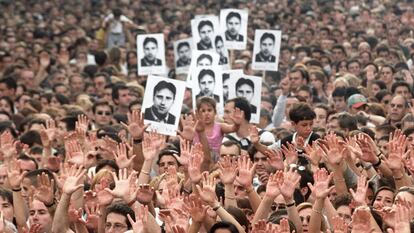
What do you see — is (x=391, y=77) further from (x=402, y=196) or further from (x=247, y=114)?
(x=402, y=196)

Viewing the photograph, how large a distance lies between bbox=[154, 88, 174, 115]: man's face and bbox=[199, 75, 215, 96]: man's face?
1.50 meters

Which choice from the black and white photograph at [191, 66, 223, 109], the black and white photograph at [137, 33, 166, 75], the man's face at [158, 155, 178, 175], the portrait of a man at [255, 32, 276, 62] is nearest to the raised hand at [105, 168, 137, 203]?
the man's face at [158, 155, 178, 175]

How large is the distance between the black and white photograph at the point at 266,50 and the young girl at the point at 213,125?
4314 millimetres

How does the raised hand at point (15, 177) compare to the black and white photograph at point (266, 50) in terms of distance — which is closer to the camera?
the raised hand at point (15, 177)

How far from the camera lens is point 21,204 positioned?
1079cm

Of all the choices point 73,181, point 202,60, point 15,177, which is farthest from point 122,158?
point 202,60

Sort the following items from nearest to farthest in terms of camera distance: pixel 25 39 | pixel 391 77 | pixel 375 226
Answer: pixel 375 226 → pixel 391 77 → pixel 25 39

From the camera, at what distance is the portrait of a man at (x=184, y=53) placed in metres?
19.0

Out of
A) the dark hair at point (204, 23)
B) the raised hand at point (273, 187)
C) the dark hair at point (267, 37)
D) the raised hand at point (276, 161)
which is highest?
the dark hair at point (204, 23)

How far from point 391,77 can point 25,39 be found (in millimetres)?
9979

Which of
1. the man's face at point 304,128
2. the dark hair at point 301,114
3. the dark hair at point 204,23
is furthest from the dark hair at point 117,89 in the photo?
the man's face at point 304,128

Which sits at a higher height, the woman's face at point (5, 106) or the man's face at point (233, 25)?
the man's face at point (233, 25)

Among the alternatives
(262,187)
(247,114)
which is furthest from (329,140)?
(247,114)

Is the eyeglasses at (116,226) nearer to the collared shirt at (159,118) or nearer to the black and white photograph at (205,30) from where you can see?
the collared shirt at (159,118)
